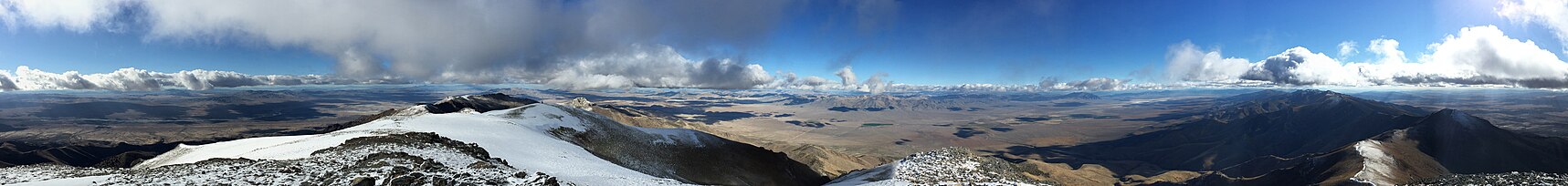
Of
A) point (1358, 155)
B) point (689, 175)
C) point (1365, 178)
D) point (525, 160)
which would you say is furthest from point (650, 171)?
point (1358, 155)

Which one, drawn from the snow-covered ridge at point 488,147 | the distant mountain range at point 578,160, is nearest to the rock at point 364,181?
the distant mountain range at point 578,160

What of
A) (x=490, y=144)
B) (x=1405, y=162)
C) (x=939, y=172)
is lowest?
(x=1405, y=162)

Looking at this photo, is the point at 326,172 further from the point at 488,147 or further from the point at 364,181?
the point at 488,147

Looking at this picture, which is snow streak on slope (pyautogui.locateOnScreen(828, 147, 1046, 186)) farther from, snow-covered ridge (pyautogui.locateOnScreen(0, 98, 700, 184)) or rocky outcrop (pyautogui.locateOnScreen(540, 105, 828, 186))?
snow-covered ridge (pyautogui.locateOnScreen(0, 98, 700, 184))

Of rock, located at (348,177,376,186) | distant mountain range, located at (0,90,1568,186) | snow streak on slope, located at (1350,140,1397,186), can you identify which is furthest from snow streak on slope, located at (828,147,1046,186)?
snow streak on slope, located at (1350,140,1397,186)

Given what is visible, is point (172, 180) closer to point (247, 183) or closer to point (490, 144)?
point (247, 183)

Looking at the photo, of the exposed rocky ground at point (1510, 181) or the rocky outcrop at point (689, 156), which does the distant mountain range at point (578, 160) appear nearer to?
the rocky outcrop at point (689, 156)

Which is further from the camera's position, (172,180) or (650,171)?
(650,171)

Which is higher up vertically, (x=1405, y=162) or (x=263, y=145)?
(x=263, y=145)

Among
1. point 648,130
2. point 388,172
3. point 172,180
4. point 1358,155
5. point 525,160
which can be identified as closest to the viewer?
point 172,180

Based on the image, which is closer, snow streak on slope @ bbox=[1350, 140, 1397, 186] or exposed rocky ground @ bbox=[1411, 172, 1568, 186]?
exposed rocky ground @ bbox=[1411, 172, 1568, 186]

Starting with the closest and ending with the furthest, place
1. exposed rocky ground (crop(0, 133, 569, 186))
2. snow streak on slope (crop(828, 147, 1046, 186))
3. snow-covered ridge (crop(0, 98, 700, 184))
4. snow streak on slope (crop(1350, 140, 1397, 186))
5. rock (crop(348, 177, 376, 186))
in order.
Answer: exposed rocky ground (crop(0, 133, 569, 186)) → rock (crop(348, 177, 376, 186)) → snow-covered ridge (crop(0, 98, 700, 184)) → snow streak on slope (crop(828, 147, 1046, 186)) → snow streak on slope (crop(1350, 140, 1397, 186))
